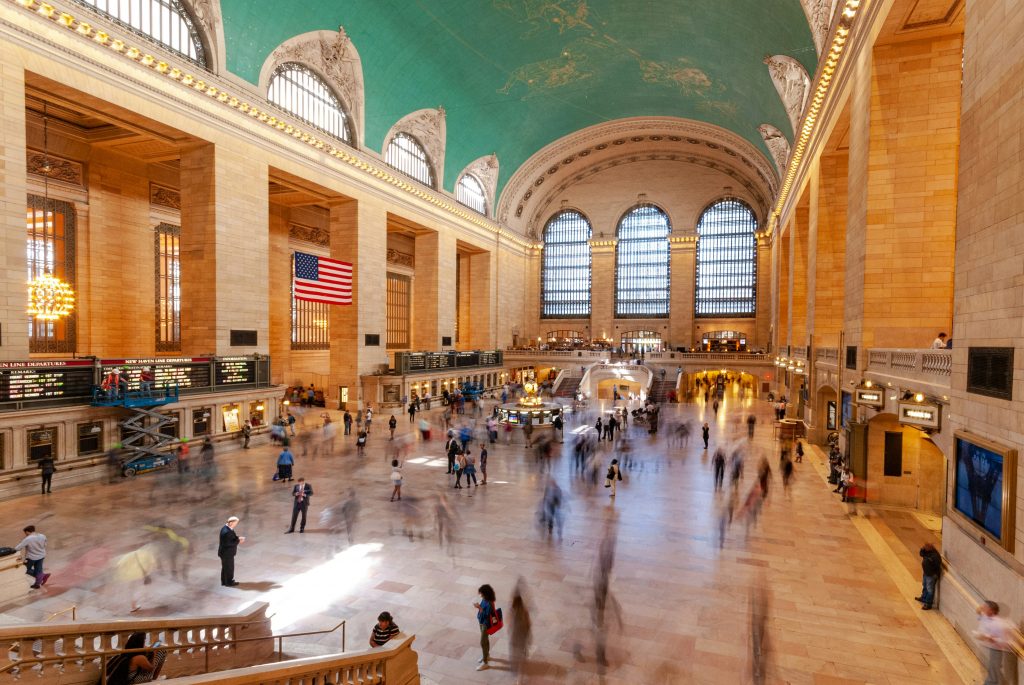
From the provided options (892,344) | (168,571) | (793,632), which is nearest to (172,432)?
(168,571)

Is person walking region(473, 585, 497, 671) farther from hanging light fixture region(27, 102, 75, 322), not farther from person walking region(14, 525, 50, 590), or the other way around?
hanging light fixture region(27, 102, 75, 322)

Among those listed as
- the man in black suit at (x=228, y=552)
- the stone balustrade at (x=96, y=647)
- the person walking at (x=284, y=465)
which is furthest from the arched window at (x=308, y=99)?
the stone balustrade at (x=96, y=647)

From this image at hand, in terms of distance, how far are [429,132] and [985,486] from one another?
29746 mm

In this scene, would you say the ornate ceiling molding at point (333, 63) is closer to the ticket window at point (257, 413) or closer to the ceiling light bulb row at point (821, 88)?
the ticket window at point (257, 413)

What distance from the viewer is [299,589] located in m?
7.63

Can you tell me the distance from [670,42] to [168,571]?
95.7 feet

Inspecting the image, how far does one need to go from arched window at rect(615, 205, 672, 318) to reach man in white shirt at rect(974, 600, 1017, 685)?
43047mm

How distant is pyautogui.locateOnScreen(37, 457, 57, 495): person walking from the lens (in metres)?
12.0

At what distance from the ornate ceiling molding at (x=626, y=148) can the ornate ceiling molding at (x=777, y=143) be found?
17.9 ft

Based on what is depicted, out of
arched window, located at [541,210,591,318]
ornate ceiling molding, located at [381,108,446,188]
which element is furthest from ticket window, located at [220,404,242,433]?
arched window, located at [541,210,591,318]

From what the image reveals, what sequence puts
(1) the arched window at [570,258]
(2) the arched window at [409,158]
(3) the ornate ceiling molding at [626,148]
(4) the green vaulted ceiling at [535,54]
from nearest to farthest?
(4) the green vaulted ceiling at [535,54] < (2) the arched window at [409,158] < (3) the ornate ceiling molding at [626,148] < (1) the arched window at [570,258]

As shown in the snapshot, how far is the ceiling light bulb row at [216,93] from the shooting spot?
13.8 m

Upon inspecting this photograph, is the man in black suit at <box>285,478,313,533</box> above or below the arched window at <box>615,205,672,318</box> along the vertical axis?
below

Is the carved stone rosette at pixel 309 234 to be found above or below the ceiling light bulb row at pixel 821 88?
below
